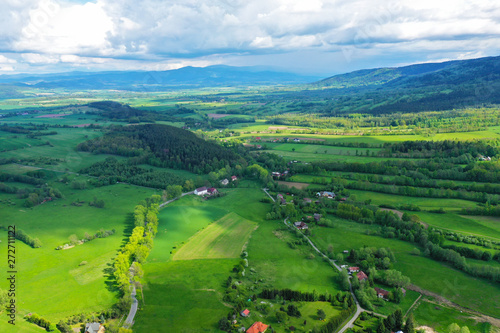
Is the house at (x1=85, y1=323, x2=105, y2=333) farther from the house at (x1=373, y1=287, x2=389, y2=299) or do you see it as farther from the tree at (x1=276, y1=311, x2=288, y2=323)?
the house at (x1=373, y1=287, x2=389, y2=299)

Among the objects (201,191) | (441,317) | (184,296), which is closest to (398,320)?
Result: (441,317)

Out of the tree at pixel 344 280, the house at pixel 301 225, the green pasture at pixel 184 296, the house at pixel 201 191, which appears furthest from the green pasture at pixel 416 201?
the green pasture at pixel 184 296

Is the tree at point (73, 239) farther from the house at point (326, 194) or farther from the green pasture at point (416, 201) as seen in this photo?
the green pasture at point (416, 201)

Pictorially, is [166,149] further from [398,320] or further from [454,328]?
[454,328]

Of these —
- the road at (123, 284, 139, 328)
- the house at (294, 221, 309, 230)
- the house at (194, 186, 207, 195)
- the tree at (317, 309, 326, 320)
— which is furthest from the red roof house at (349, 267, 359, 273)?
the house at (194, 186, 207, 195)

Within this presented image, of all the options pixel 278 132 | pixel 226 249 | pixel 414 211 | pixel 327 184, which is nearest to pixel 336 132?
pixel 278 132

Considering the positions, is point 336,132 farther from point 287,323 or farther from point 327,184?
point 287,323
